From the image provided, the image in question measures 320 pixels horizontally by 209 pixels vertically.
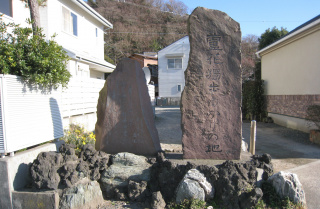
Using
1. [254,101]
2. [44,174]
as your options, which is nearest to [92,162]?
[44,174]

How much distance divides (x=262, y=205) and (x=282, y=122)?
9.18m

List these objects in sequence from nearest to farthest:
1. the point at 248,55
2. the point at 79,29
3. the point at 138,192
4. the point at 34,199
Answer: the point at 34,199, the point at 138,192, the point at 79,29, the point at 248,55

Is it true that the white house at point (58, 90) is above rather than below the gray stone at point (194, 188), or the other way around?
above

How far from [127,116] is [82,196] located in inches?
70.5

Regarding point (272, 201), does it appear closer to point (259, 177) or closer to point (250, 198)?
point (259, 177)

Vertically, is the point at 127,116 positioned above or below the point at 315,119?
above

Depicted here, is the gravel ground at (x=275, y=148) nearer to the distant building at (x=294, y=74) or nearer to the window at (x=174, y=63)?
the distant building at (x=294, y=74)

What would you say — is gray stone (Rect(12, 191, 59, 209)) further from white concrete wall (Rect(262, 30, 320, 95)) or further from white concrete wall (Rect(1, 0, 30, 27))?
white concrete wall (Rect(262, 30, 320, 95))

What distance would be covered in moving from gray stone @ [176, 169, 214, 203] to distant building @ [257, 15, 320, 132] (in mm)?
6964

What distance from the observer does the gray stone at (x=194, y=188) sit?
3695 millimetres

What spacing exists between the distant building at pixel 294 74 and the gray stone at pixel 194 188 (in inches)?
274

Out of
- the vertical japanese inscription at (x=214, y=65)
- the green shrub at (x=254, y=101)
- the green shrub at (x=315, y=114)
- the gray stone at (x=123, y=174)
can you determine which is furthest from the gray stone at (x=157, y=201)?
the green shrub at (x=254, y=101)

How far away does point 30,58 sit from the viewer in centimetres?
411

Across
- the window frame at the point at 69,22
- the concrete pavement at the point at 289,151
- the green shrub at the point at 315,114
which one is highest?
the window frame at the point at 69,22
